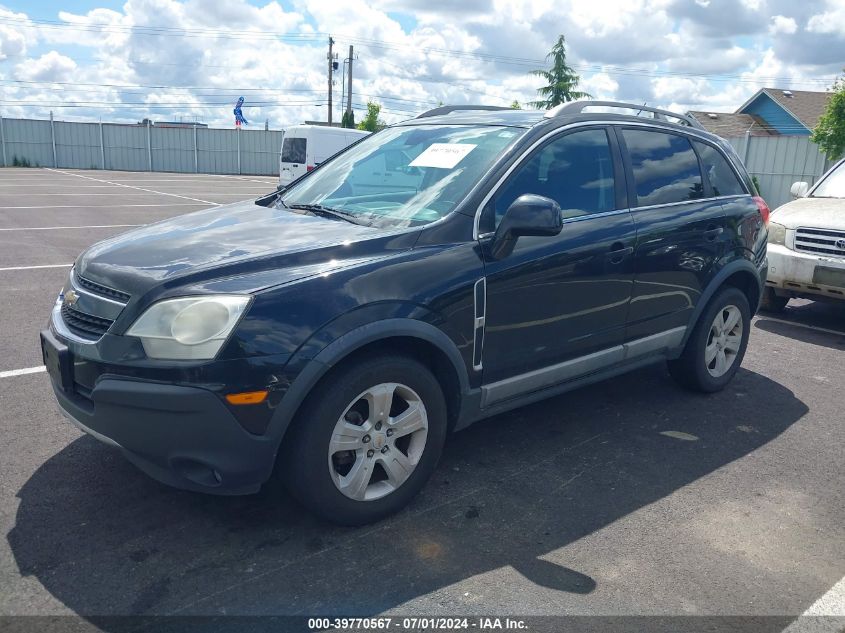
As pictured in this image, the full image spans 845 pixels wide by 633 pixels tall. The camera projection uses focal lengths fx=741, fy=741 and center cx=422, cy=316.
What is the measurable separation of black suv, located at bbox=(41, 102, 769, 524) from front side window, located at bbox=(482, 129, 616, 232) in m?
0.01

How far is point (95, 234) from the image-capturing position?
12086 mm

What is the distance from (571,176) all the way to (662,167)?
0.90m

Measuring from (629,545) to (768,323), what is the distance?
5.11 meters

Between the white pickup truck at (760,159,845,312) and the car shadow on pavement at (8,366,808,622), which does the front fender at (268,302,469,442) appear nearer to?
the car shadow on pavement at (8,366,808,622)

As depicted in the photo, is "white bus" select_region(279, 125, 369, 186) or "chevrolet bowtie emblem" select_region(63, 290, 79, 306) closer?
"chevrolet bowtie emblem" select_region(63, 290, 79, 306)

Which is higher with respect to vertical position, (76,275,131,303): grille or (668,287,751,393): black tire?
(76,275,131,303): grille

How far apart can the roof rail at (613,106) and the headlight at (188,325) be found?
215cm

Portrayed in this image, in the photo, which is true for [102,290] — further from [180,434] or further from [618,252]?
[618,252]

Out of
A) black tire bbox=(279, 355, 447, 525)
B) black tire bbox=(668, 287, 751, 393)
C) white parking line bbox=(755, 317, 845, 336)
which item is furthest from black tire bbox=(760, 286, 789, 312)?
black tire bbox=(279, 355, 447, 525)

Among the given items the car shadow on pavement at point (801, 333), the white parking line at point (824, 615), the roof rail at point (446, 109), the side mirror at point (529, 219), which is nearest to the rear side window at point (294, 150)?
the car shadow on pavement at point (801, 333)

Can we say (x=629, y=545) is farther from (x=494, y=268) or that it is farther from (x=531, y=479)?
(x=494, y=268)

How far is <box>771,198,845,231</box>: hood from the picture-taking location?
6934mm

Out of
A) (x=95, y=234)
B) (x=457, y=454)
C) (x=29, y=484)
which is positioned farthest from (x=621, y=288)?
(x=95, y=234)

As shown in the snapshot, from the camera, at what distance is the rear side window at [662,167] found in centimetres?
442
